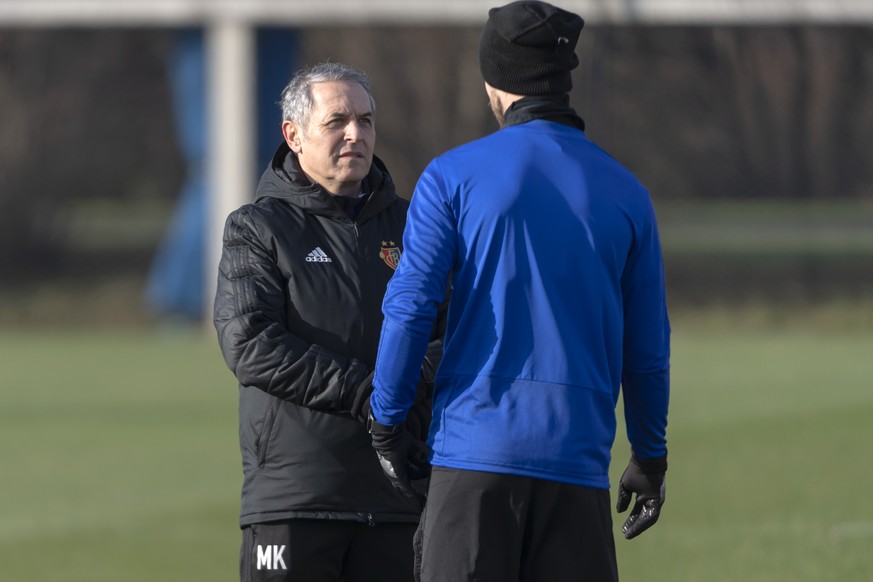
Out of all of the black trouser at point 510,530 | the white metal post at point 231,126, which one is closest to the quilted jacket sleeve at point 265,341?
the black trouser at point 510,530

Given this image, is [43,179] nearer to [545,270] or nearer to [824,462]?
[824,462]

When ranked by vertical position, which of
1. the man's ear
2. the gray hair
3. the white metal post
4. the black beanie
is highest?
the black beanie

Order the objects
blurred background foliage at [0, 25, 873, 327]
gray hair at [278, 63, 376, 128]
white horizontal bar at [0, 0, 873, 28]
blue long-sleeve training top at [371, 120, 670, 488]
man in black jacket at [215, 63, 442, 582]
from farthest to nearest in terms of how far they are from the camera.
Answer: blurred background foliage at [0, 25, 873, 327], white horizontal bar at [0, 0, 873, 28], gray hair at [278, 63, 376, 128], man in black jacket at [215, 63, 442, 582], blue long-sleeve training top at [371, 120, 670, 488]

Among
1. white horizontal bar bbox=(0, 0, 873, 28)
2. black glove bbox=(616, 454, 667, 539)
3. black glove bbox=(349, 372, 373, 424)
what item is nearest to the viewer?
black glove bbox=(616, 454, 667, 539)

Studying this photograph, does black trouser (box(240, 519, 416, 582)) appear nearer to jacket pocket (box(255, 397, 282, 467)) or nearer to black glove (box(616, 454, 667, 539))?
jacket pocket (box(255, 397, 282, 467))

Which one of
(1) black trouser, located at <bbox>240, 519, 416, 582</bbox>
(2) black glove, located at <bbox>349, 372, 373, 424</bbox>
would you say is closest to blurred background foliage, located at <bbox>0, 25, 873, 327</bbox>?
(1) black trouser, located at <bbox>240, 519, 416, 582</bbox>

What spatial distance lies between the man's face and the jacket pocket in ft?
1.87

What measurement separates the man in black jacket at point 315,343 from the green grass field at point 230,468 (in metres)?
2.98

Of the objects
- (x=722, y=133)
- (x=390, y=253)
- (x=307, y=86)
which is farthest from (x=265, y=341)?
(x=722, y=133)

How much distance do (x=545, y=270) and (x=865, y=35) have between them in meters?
15.7

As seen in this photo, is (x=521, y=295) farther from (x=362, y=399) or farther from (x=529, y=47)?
(x=362, y=399)

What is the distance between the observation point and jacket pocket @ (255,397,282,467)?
399 cm

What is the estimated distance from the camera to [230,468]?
32.9 feet

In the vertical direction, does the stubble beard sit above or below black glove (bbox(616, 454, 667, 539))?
above
